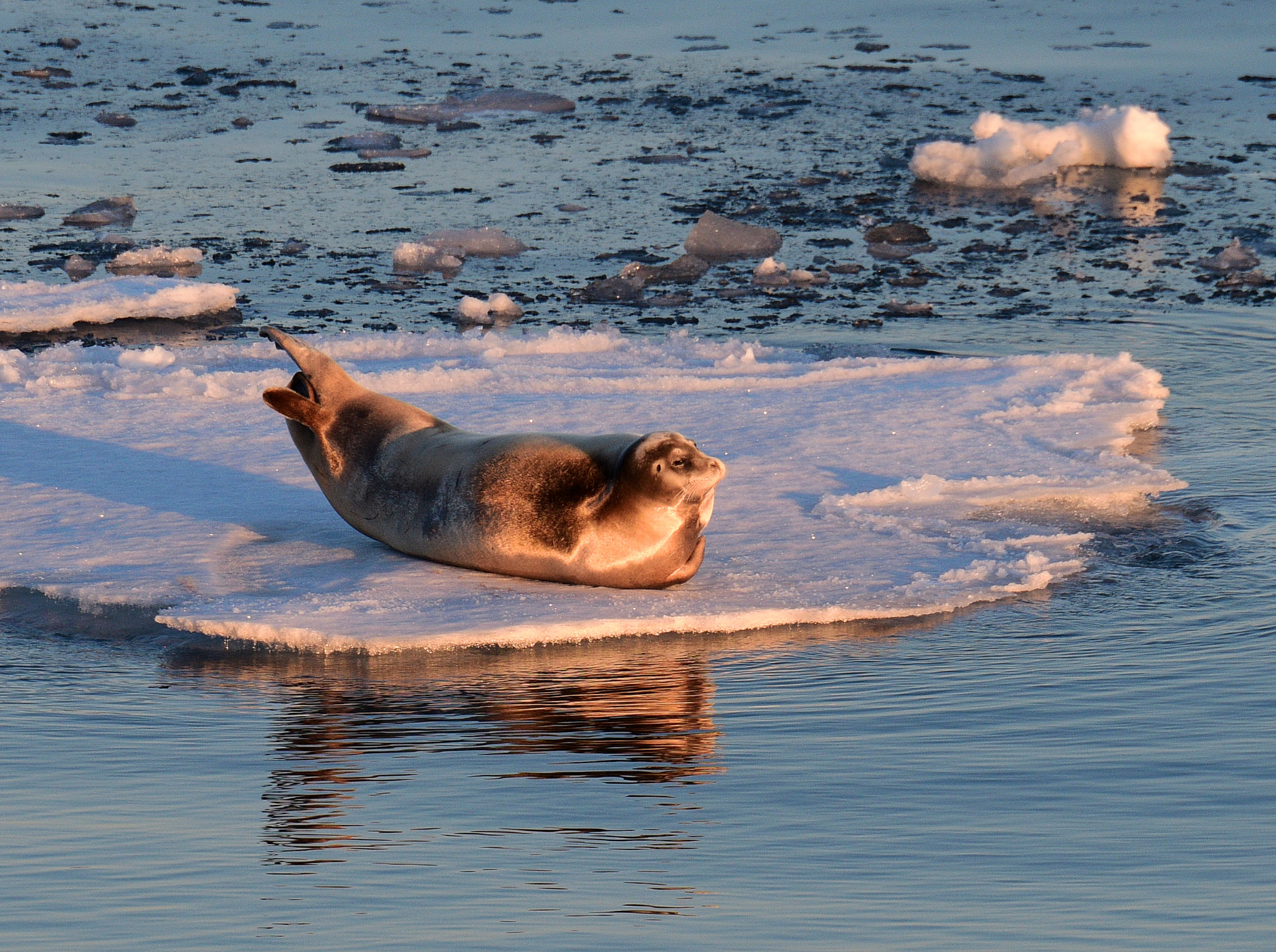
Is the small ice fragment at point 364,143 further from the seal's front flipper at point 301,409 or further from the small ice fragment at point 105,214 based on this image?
the seal's front flipper at point 301,409

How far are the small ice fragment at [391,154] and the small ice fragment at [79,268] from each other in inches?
119

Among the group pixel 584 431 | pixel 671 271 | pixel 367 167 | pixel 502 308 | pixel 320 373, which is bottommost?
pixel 584 431

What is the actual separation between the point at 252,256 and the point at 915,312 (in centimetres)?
403

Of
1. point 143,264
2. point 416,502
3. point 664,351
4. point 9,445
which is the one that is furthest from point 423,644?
point 143,264

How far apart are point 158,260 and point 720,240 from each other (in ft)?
10.8

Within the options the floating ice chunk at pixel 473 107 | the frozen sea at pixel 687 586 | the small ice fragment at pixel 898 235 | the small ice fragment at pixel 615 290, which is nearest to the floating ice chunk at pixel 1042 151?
the frozen sea at pixel 687 586

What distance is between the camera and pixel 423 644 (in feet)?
19.1

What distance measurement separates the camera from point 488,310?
35.6 feet

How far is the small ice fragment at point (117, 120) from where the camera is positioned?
15.2 meters

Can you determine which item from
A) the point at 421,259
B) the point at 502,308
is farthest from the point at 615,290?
the point at 421,259

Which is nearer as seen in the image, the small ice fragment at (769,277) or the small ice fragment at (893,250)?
the small ice fragment at (769,277)

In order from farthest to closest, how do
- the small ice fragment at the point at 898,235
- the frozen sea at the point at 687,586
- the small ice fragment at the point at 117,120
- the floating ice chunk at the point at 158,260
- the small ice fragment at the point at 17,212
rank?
1. the small ice fragment at the point at 117,120
2. the small ice fragment at the point at 17,212
3. the small ice fragment at the point at 898,235
4. the floating ice chunk at the point at 158,260
5. the frozen sea at the point at 687,586

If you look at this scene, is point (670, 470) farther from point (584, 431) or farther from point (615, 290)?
point (615, 290)

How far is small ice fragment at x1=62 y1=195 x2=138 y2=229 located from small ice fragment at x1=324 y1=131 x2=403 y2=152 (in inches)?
78.5
